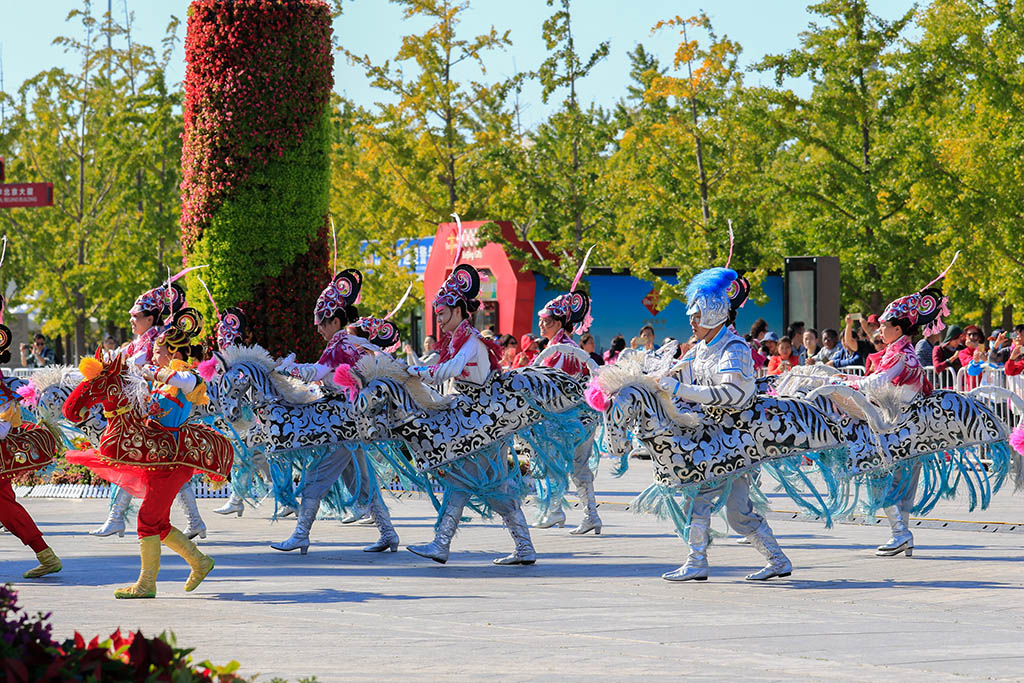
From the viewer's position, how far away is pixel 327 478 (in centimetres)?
1037

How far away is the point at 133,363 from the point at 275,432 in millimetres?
1996

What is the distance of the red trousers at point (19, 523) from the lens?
9078 millimetres

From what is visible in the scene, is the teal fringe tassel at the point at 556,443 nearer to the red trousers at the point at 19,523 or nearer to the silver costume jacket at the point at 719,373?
the silver costume jacket at the point at 719,373

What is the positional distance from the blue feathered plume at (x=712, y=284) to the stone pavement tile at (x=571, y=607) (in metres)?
1.80

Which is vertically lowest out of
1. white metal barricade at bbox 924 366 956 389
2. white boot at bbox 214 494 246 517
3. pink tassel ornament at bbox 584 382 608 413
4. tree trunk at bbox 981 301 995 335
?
white boot at bbox 214 494 246 517

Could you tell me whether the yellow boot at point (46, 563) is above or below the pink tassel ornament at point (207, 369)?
below

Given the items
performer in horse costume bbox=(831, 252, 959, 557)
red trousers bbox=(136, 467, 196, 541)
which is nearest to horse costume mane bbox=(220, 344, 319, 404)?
red trousers bbox=(136, 467, 196, 541)

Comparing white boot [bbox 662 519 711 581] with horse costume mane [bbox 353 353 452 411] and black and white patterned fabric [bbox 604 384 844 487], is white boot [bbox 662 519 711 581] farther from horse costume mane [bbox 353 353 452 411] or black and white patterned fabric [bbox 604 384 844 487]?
horse costume mane [bbox 353 353 452 411]

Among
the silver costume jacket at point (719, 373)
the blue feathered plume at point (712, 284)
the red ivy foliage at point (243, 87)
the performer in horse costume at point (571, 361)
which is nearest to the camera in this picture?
A: the silver costume jacket at point (719, 373)

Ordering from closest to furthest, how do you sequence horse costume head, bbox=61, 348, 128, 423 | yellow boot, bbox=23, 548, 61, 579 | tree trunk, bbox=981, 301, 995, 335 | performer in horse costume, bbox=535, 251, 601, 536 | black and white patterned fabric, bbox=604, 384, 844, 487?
horse costume head, bbox=61, 348, 128, 423, black and white patterned fabric, bbox=604, 384, 844, 487, yellow boot, bbox=23, 548, 61, 579, performer in horse costume, bbox=535, 251, 601, 536, tree trunk, bbox=981, 301, 995, 335

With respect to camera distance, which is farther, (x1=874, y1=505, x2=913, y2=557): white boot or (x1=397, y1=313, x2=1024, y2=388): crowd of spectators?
(x1=397, y1=313, x2=1024, y2=388): crowd of spectators

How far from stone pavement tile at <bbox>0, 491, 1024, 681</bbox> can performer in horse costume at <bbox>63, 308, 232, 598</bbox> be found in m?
0.31

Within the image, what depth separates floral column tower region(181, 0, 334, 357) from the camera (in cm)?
1642

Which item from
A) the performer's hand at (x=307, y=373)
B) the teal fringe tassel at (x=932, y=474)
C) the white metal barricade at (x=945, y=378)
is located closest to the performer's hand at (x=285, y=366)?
the performer's hand at (x=307, y=373)
